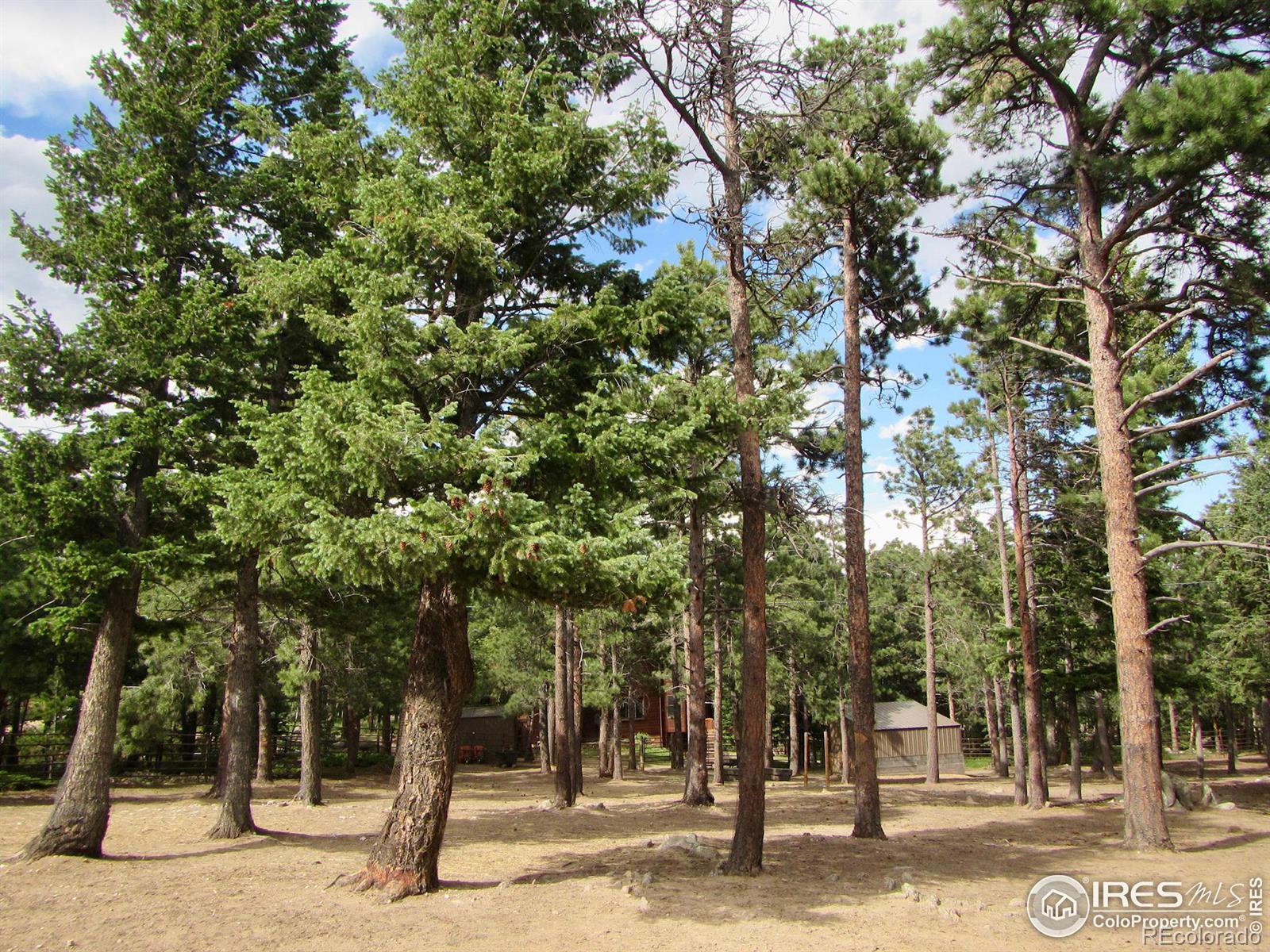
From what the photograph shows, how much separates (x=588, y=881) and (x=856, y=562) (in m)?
6.95

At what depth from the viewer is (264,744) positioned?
1029 inches

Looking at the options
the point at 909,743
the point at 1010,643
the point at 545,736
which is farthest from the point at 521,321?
the point at 909,743

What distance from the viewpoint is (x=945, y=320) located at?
49.0 ft

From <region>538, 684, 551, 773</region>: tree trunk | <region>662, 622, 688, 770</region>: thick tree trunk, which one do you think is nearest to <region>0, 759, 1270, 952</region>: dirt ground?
<region>662, 622, 688, 770</region>: thick tree trunk

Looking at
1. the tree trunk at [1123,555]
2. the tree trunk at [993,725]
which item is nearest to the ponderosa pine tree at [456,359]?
the tree trunk at [1123,555]

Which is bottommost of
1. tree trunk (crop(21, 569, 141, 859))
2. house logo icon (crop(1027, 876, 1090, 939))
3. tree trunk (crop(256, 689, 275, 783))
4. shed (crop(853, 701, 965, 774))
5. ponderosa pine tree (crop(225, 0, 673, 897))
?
shed (crop(853, 701, 965, 774))

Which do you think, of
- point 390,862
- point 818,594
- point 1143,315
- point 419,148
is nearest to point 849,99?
point 419,148

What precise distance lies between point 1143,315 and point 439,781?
16049 millimetres

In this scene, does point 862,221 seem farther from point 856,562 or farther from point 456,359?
point 456,359

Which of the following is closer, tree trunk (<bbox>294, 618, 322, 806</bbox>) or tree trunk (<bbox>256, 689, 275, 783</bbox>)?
tree trunk (<bbox>294, 618, 322, 806</bbox>)

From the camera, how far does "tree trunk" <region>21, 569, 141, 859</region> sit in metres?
9.66

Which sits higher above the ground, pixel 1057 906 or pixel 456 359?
pixel 456 359

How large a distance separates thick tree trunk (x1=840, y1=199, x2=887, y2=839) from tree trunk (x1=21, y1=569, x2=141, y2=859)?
34.9 ft

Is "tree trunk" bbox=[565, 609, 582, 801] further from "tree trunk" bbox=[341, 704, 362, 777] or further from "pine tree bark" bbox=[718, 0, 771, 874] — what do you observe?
"tree trunk" bbox=[341, 704, 362, 777]
